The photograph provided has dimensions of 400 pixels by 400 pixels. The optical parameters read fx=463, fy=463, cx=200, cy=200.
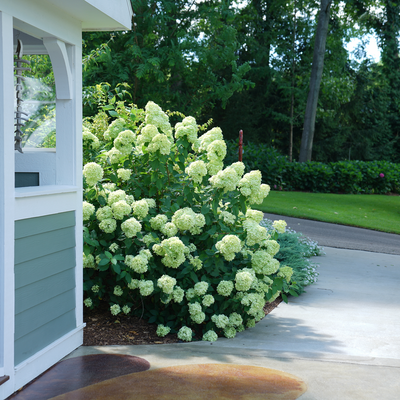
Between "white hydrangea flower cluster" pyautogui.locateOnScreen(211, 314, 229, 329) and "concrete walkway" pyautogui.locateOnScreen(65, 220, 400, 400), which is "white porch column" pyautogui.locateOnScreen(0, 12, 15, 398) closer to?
"concrete walkway" pyautogui.locateOnScreen(65, 220, 400, 400)

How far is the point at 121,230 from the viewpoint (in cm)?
420

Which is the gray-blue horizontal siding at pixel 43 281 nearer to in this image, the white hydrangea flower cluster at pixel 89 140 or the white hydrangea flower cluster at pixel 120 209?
the white hydrangea flower cluster at pixel 120 209

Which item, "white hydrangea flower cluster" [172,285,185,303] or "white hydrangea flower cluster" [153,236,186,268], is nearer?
"white hydrangea flower cluster" [153,236,186,268]

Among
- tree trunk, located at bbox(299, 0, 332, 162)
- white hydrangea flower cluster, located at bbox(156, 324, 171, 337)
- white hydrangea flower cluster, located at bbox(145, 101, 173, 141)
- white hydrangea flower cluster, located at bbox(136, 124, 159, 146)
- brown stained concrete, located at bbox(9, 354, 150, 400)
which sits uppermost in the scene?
tree trunk, located at bbox(299, 0, 332, 162)

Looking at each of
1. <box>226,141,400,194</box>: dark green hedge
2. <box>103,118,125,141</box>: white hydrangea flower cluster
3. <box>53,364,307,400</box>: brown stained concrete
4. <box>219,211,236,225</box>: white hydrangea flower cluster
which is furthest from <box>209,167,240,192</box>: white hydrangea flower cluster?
<box>226,141,400,194</box>: dark green hedge

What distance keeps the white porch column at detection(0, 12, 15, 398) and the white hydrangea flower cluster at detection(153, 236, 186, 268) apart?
135 centimetres

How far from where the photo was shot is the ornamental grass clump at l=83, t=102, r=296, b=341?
392 centimetres

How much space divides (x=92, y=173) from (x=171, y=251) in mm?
956

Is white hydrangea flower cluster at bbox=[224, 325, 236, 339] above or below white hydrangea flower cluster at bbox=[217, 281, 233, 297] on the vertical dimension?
below

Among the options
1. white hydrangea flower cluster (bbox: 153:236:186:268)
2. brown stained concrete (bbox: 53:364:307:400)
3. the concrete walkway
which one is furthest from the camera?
white hydrangea flower cluster (bbox: 153:236:186:268)

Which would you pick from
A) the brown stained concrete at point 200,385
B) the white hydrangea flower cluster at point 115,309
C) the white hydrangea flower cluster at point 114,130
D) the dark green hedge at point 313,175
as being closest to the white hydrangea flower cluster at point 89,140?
the white hydrangea flower cluster at point 114,130

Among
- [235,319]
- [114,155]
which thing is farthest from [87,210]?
[235,319]

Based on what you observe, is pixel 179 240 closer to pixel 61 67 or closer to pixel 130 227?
pixel 130 227

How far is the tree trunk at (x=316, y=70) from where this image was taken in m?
20.6
